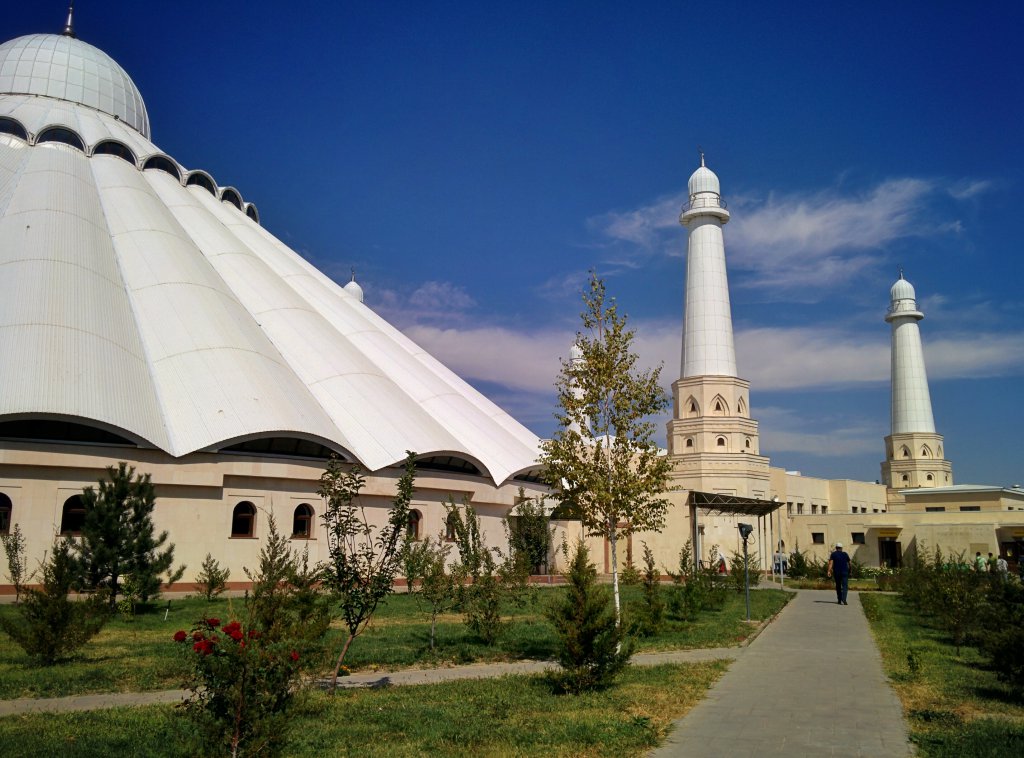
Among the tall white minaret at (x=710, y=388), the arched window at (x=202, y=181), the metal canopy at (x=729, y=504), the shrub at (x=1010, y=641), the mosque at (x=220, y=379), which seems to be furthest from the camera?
the tall white minaret at (x=710, y=388)

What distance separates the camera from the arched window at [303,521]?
81.9 feet

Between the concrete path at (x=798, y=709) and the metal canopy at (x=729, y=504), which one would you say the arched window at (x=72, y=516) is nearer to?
the concrete path at (x=798, y=709)

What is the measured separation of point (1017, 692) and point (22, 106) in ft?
143

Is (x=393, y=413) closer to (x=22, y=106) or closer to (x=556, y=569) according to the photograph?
(x=556, y=569)

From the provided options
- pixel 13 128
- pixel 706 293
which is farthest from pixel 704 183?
pixel 13 128

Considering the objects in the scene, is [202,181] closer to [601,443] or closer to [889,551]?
[601,443]

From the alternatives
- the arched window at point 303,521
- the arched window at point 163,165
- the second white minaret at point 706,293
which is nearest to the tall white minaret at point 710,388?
the second white minaret at point 706,293

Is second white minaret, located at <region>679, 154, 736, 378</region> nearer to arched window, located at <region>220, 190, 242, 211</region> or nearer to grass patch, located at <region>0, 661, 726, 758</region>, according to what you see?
arched window, located at <region>220, 190, 242, 211</region>

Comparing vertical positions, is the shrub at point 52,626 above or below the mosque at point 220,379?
below

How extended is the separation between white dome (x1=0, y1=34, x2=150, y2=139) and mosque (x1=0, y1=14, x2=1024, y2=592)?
4.5 inches

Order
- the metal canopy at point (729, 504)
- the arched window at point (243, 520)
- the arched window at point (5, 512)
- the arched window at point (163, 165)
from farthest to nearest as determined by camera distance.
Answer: the arched window at point (163, 165) → the metal canopy at point (729, 504) → the arched window at point (243, 520) → the arched window at point (5, 512)

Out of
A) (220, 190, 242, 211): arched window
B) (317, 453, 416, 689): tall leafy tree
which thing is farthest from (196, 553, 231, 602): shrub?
(220, 190, 242, 211): arched window

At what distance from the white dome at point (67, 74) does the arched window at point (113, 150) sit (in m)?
5.00

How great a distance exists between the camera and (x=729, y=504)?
34.8 meters
